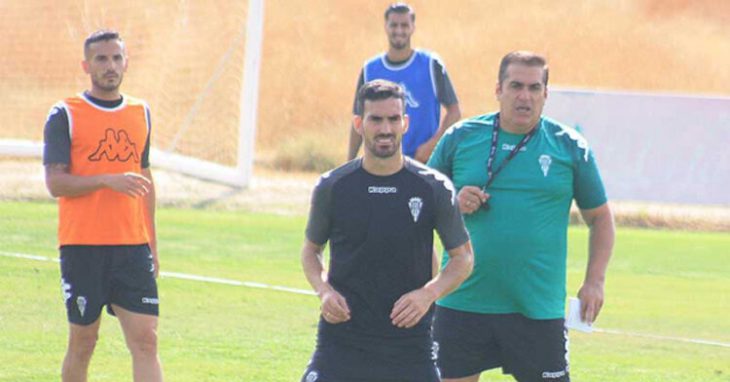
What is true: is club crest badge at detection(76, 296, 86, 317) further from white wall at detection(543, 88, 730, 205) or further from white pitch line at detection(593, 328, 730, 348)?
white wall at detection(543, 88, 730, 205)

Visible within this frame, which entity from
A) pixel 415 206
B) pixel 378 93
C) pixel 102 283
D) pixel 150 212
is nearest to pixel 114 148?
pixel 150 212

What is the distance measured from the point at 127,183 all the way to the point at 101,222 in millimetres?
439

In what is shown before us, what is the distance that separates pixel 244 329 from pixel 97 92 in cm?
410

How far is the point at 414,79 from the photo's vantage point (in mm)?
12133

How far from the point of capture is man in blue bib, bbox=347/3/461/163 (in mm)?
12094

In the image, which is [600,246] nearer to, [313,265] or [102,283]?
[313,265]

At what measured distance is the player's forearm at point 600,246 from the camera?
7258mm

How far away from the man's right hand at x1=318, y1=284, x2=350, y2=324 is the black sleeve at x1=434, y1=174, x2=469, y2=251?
21.4 inches

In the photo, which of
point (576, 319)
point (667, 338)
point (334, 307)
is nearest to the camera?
point (334, 307)

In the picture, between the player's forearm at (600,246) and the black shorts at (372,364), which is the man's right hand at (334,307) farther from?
the player's forearm at (600,246)

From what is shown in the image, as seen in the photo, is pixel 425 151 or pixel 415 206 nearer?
pixel 415 206

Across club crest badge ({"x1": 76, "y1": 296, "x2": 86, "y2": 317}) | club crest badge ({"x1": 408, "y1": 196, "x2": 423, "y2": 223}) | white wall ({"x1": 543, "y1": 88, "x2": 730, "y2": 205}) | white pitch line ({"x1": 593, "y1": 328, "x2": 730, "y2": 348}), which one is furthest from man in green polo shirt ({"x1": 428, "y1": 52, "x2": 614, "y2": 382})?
white wall ({"x1": 543, "y1": 88, "x2": 730, "y2": 205})

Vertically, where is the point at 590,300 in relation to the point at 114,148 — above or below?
below

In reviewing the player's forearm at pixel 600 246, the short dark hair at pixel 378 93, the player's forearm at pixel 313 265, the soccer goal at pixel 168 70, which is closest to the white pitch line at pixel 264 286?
the player's forearm at pixel 600 246
